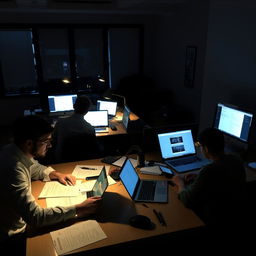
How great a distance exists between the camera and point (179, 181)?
228cm

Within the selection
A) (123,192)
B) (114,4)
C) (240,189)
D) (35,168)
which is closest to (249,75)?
(240,189)

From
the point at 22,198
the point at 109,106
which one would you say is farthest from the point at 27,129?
the point at 109,106

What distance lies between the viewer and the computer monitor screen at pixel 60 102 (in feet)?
15.2

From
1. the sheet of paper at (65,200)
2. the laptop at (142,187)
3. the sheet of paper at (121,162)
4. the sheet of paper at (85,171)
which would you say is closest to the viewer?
the sheet of paper at (65,200)

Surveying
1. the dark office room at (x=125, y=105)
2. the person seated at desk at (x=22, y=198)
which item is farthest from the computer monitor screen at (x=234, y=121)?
the person seated at desk at (x=22, y=198)

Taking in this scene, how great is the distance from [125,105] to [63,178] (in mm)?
2321

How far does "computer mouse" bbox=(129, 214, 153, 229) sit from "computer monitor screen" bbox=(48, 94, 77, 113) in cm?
324

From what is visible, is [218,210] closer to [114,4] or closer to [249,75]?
[249,75]

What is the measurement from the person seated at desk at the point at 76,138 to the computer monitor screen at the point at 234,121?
1465 millimetres

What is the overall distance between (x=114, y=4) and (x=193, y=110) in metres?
2.79

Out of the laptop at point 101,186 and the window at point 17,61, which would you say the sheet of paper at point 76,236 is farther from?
the window at point 17,61

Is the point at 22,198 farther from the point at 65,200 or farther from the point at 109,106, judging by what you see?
the point at 109,106

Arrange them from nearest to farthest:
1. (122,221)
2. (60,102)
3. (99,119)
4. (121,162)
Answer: (122,221)
(121,162)
(99,119)
(60,102)

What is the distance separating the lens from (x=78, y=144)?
300cm
